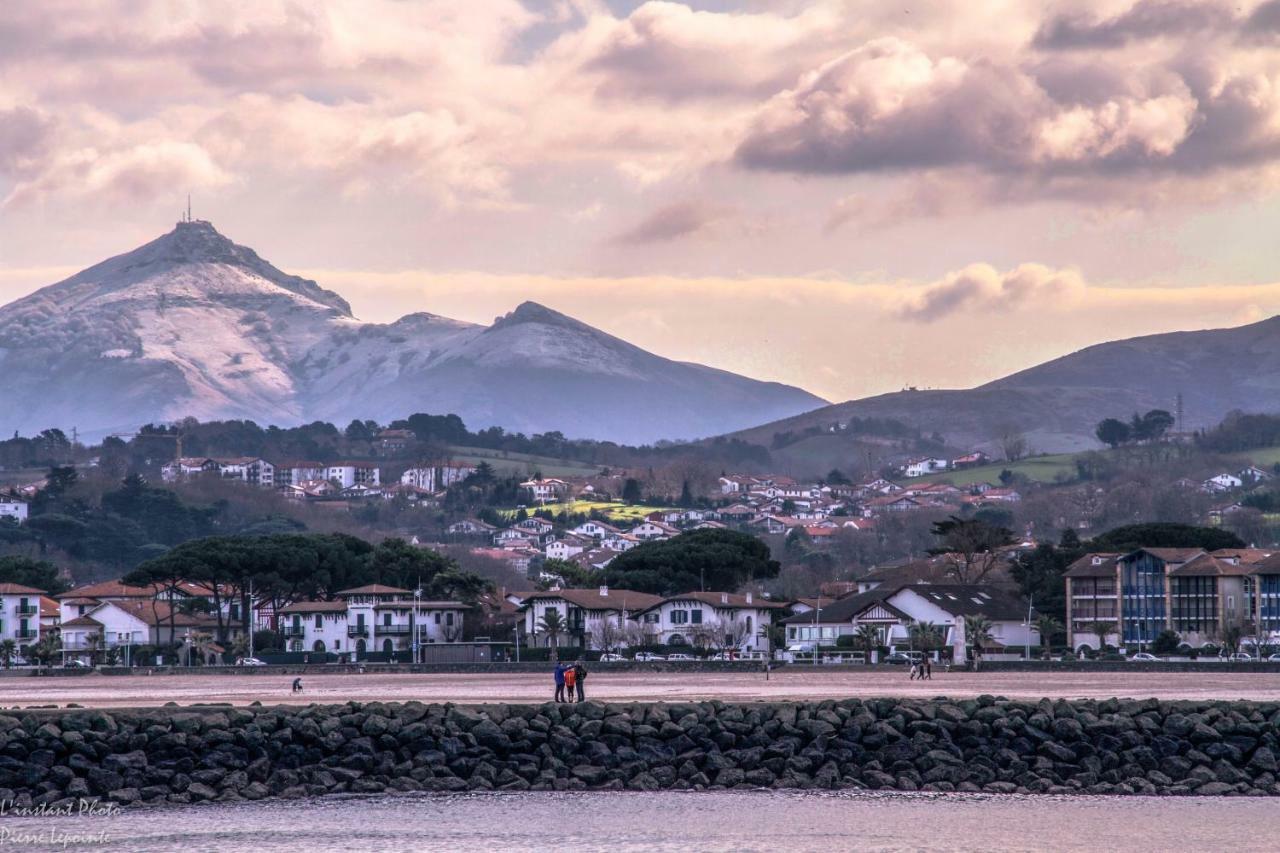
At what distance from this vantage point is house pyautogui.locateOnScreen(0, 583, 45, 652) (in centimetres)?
11306

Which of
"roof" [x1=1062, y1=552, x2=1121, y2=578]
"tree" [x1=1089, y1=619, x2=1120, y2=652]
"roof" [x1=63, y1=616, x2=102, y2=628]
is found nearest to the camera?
"tree" [x1=1089, y1=619, x2=1120, y2=652]

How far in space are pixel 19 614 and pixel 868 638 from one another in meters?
50.0

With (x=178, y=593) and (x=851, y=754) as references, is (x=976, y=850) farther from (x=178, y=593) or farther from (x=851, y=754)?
(x=178, y=593)

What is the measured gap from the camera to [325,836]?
3088cm

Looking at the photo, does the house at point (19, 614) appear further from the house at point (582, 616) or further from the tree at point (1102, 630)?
the tree at point (1102, 630)

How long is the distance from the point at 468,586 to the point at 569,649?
43.0 feet

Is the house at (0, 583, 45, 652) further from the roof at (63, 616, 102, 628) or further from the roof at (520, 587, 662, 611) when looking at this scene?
the roof at (520, 587, 662, 611)

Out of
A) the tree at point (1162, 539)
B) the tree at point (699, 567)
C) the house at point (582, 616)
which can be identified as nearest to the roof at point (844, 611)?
the house at point (582, 616)

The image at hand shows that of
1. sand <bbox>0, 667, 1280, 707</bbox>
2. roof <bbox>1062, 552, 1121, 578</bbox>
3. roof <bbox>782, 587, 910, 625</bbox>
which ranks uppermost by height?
roof <bbox>1062, 552, 1121, 578</bbox>

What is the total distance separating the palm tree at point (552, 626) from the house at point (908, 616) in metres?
10.0

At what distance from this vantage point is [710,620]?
99.8m

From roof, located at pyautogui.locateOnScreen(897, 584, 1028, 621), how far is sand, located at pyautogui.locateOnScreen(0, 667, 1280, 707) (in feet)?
75.0

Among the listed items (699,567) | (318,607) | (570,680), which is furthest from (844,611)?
(570,680)

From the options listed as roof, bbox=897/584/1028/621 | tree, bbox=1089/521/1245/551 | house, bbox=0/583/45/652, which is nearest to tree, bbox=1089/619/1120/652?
roof, bbox=897/584/1028/621
